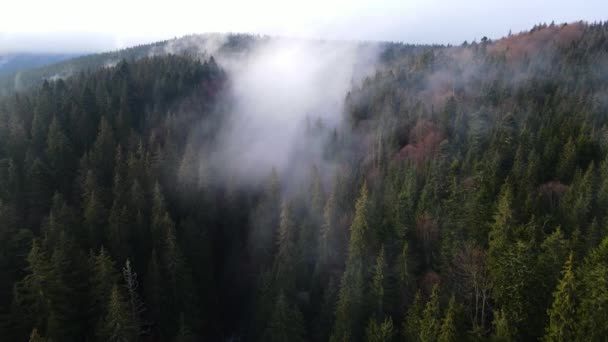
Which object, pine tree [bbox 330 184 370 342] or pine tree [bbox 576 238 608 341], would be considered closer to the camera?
pine tree [bbox 576 238 608 341]

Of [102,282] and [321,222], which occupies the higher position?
[102,282]

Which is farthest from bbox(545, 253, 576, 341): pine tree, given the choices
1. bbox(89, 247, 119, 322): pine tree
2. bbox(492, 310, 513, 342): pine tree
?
bbox(89, 247, 119, 322): pine tree

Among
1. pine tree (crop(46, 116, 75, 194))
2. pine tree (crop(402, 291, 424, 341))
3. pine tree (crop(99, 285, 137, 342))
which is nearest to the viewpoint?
pine tree (crop(99, 285, 137, 342))

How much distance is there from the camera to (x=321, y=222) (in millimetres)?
58250

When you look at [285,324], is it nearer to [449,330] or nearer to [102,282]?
[102,282]

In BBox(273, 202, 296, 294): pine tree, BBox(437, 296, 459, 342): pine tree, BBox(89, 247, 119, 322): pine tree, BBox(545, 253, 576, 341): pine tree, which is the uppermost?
BBox(545, 253, 576, 341): pine tree

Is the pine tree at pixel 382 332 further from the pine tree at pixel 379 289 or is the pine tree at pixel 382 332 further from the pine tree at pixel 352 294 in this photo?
the pine tree at pixel 379 289

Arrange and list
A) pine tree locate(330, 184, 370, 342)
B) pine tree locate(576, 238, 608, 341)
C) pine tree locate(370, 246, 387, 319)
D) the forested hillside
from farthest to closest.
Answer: pine tree locate(370, 246, 387, 319)
pine tree locate(330, 184, 370, 342)
the forested hillside
pine tree locate(576, 238, 608, 341)

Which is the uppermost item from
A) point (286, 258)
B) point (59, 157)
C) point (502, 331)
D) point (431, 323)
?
point (59, 157)

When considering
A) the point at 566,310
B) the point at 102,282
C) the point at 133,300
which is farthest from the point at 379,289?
the point at 102,282

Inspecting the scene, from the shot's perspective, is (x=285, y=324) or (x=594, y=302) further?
(x=285, y=324)

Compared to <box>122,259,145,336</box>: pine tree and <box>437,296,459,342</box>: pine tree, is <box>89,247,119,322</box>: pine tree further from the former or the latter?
<box>437,296,459,342</box>: pine tree

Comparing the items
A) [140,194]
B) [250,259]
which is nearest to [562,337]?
[250,259]

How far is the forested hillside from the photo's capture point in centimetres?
3481
